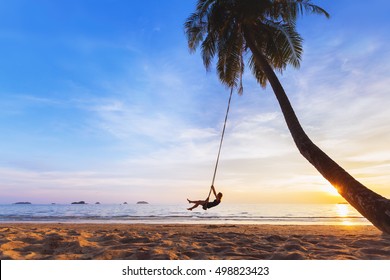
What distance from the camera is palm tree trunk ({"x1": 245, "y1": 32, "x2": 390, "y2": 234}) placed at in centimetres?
356

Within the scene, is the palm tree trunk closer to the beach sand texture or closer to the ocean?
the beach sand texture

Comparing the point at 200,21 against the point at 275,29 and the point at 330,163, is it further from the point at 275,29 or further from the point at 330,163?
the point at 330,163

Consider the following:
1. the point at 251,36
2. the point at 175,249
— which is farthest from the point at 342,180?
the point at 251,36

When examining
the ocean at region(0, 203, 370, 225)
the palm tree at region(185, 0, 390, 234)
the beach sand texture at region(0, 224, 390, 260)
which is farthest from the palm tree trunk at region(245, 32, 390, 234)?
the ocean at region(0, 203, 370, 225)

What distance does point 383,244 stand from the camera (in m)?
6.84

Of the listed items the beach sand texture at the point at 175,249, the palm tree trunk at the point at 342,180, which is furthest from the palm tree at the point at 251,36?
the beach sand texture at the point at 175,249

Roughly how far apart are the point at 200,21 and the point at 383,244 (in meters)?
8.15

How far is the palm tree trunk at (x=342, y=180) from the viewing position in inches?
140

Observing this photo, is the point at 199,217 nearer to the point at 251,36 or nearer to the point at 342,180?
the point at 251,36

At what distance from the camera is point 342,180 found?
4.49 m
